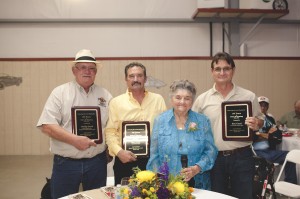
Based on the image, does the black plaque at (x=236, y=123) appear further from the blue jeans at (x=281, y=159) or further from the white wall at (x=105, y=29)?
the white wall at (x=105, y=29)

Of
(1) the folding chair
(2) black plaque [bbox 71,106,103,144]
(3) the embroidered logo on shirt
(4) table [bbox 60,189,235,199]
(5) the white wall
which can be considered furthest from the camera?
(5) the white wall

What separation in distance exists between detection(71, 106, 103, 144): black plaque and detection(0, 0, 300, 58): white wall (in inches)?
203

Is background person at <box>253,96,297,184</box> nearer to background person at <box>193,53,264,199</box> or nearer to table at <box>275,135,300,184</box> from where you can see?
table at <box>275,135,300,184</box>

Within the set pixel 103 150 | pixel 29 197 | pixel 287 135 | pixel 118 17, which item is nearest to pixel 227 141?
pixel 103 150

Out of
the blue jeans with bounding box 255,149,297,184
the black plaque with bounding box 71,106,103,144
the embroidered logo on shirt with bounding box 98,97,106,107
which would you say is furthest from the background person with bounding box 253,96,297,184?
the black plaque with bounding box 71,106,103,144

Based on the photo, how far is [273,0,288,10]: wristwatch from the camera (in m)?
7.31

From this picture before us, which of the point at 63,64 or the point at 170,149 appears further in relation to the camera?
the point at 63,64

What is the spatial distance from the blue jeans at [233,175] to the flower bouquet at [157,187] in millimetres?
1205

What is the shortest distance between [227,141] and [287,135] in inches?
111

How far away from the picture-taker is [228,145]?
277 centimetres

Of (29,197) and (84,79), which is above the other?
(84,79)

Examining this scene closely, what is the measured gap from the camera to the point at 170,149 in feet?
7.99

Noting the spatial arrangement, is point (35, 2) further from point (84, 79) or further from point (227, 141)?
point (227, 141)

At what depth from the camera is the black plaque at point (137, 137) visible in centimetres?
266
